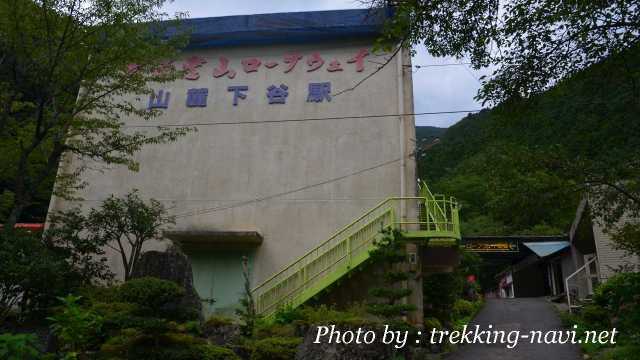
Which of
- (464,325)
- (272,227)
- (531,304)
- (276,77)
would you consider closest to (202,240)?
(272,227)

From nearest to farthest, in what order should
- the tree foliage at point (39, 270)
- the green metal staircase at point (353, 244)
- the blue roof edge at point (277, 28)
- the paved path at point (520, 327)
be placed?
the tree foliage at point (39, 270) → the paved path at point (520, 327) → the green metal staircase at point (353, 244) → the blue roof edge at point (277, 28)

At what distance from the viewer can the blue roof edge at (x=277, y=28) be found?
14422 millimetres

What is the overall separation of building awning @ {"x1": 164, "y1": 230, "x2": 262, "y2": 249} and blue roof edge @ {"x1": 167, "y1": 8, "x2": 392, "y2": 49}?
244 inches

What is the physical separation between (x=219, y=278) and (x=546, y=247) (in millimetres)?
18690

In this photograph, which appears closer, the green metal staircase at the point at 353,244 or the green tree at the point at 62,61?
the green tree at the point at 62,61

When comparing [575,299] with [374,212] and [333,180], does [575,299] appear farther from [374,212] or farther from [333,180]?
[333,180]

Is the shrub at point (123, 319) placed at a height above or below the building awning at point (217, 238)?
below

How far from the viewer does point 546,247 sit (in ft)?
81.3

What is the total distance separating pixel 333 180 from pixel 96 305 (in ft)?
22.2

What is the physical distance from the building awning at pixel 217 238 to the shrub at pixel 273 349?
437 cm

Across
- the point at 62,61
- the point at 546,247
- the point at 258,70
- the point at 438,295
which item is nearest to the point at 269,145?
the point at 258,70

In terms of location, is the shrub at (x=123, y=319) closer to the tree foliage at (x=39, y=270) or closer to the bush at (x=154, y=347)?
the bush at (x=154, y=347)

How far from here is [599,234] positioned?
1609 cm

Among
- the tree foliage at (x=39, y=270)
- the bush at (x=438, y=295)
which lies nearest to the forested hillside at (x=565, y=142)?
the bush at (x=438, y=295)
